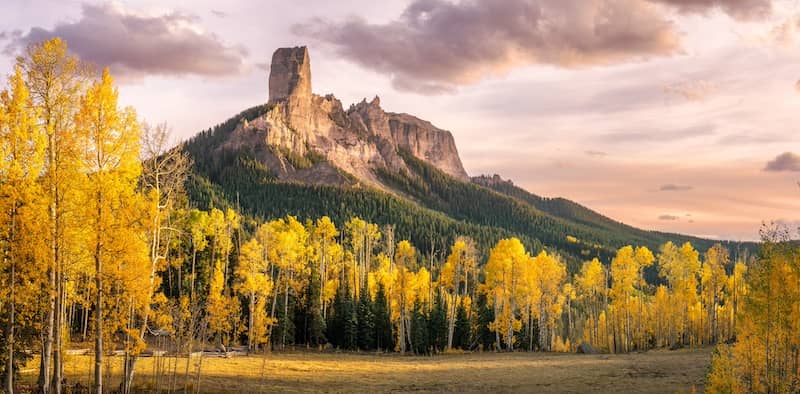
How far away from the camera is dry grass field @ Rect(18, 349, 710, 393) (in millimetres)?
34875

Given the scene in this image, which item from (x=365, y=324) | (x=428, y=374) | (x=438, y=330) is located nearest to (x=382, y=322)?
(x=365, y=324)

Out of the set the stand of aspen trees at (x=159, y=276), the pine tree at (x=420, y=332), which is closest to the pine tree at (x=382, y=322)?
the stand of aspen trees at (x=159, y=276)

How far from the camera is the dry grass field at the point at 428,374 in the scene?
114 ft

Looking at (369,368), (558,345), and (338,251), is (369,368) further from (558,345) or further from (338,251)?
(558,345)

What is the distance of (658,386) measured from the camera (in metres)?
35.1

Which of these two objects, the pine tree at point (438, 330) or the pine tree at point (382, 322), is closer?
the pine tree at point (382, 322)

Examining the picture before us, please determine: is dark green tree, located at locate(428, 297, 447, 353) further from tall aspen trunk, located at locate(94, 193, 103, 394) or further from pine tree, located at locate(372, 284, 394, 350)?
tall aspen trunk, located at locate(94, 193, 103, 394)

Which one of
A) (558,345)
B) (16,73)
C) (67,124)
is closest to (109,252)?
(67,124)

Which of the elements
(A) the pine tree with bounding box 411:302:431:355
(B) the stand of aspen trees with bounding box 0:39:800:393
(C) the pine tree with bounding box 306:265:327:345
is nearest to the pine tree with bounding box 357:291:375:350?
(B) the stand of aspen trees with bounding box 0:39:800:393

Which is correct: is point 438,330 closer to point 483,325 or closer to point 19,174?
point 483,325

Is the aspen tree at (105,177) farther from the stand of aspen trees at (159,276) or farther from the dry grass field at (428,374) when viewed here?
the dry grass field at (428,374)

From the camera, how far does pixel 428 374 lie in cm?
4353

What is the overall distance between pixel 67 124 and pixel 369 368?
3218cm

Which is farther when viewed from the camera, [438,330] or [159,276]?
[438,330]
